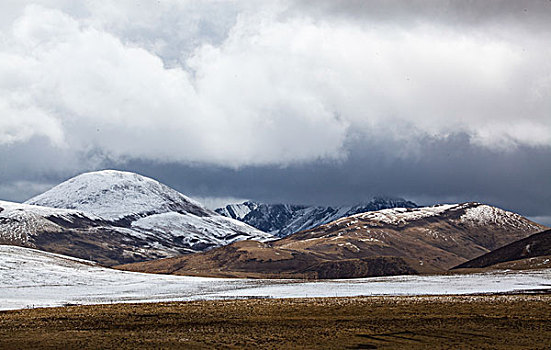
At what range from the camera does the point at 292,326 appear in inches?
1978

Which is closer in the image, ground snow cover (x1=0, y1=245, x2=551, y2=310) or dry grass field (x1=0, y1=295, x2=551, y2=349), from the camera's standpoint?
dry grass field (x1=0, y1=295, x2=551, y2=349)

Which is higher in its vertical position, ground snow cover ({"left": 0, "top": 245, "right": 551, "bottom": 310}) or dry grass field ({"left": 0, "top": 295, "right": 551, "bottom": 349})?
ground snow cover ({"left": 0, "top": 245, "right": 551, "bottom": 310})

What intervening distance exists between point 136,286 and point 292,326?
7924 cm

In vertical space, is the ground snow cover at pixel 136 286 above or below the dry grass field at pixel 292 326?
above

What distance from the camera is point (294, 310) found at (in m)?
63.0

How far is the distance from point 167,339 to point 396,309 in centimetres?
2779

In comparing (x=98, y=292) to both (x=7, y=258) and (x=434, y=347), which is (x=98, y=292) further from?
(x=434, y=347)

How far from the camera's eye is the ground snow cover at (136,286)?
3652 inches

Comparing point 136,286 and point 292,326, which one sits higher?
point 136,286

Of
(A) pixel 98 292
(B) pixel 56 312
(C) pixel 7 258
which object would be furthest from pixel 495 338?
(C) pixel 7 258

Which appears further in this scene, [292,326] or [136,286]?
[136,286]

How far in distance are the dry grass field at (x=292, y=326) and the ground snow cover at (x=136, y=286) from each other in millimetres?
23094

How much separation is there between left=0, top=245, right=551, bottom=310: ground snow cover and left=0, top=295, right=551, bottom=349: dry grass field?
23.1 metres

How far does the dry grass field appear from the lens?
1646 inches
